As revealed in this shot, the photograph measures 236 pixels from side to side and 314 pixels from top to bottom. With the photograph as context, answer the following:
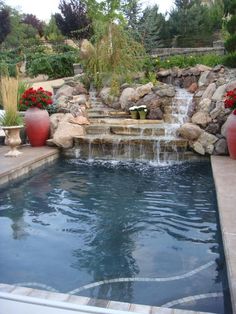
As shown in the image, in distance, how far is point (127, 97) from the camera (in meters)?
8.35

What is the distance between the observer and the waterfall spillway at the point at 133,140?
6.35 meters

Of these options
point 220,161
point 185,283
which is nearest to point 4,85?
point 220,161

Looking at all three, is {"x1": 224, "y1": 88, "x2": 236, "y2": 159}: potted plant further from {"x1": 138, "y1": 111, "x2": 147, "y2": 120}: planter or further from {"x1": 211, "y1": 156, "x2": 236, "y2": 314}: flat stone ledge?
{"x1": 138, "y1": 111, "x2": 147, "y2": 120}: planter

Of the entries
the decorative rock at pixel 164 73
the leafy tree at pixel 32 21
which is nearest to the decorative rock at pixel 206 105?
the decorative rock at pixel 164 73

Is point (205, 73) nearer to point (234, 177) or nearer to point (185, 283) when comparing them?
point (234, 177)

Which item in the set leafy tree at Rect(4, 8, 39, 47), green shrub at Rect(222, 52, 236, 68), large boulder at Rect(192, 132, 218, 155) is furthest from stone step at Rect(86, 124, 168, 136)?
leafy tree at Rect(4, 8, 39, 47)

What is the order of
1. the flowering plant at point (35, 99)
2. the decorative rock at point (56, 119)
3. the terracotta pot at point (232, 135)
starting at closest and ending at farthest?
1. the terracotta pot at point (232, 135)
2. the flowering plant at point (35, 99)
3. the decorative rock at point (56, 119)

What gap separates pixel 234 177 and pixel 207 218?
1.02 meters

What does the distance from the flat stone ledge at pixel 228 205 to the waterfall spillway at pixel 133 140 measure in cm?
87

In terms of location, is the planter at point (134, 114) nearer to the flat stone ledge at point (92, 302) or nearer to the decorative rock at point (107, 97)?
the decorative rock at point (107, 97)

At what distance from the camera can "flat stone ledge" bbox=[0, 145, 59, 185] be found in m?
5.14

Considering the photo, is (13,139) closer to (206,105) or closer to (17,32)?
(206,105)

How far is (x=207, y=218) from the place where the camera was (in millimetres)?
3771

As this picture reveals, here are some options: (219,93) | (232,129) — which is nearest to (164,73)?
(219,93)
